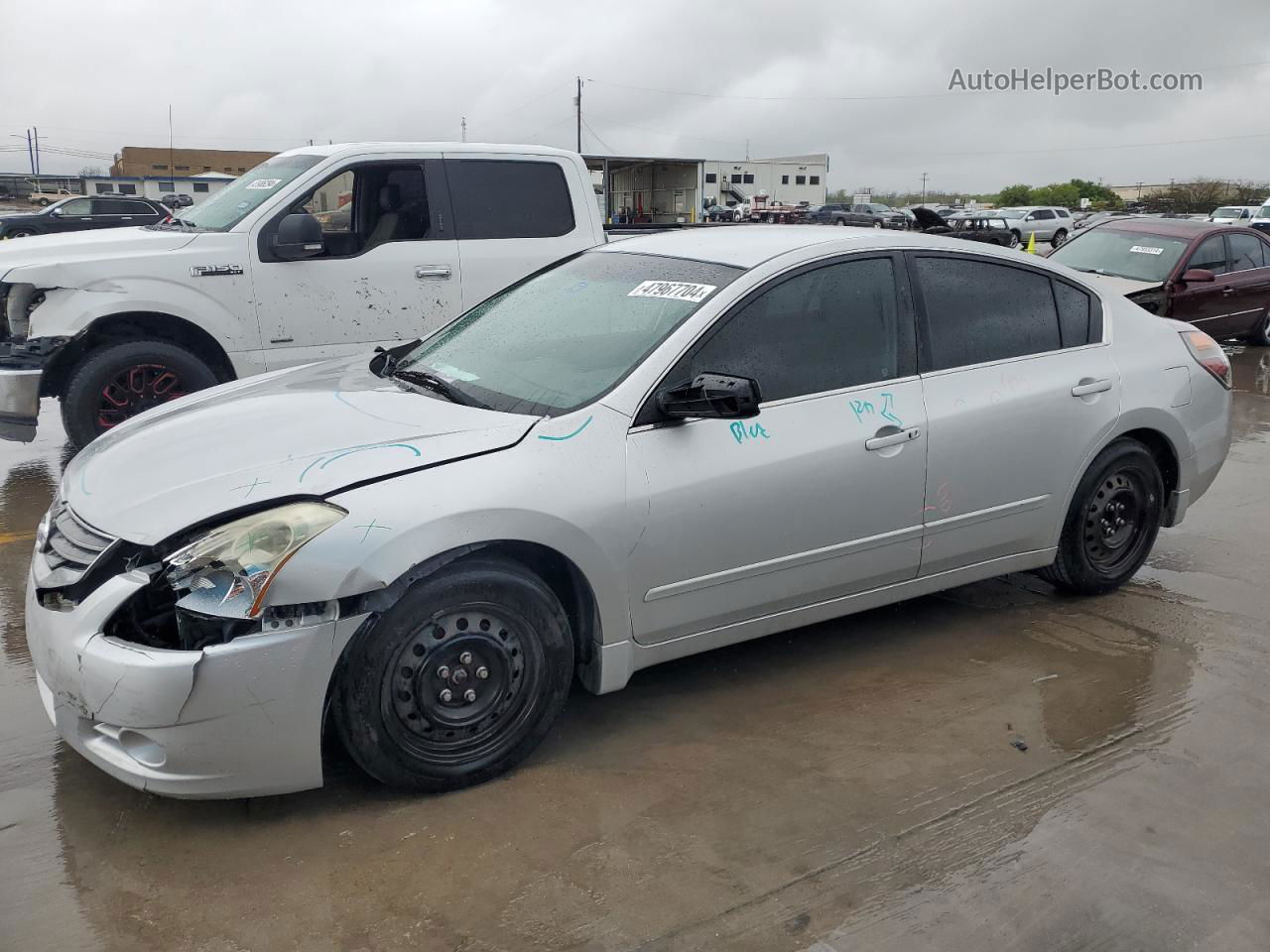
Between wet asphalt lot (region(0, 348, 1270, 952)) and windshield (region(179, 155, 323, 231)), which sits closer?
wet asphalt lot (region(0, 348, 1270, 952))

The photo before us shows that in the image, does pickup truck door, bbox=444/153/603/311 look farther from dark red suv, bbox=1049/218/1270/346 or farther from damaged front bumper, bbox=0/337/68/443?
dark red suv, bbox=1049/218/1270/346

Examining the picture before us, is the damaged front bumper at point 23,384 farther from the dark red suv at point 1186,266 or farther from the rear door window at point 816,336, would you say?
the dark red suv at point 1186,266

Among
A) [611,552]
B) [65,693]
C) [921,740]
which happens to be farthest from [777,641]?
[65,693]

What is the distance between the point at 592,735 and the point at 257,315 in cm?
433

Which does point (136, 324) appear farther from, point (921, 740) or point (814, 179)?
point (814, 179)

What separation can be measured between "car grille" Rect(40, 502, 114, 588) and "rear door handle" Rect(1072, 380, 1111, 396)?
11.8 ft

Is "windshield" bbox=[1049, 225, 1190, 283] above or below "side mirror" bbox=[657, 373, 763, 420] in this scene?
above

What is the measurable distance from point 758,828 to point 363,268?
5063 mm

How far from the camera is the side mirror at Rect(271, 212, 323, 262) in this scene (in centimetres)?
679

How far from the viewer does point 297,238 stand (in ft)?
22.3

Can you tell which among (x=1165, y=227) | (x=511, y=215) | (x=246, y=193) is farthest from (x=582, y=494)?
(x=1165, y=227)

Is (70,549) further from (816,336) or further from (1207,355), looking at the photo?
(1207,355)

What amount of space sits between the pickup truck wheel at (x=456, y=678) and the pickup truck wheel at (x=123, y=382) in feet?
13.1

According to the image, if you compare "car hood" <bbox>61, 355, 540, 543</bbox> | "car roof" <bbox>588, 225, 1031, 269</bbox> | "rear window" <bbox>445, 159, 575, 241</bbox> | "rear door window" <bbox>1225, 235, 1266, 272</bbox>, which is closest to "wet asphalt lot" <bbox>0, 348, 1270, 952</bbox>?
Result: "car hood" <bbox>61, 355, 540, 543</bbox>
